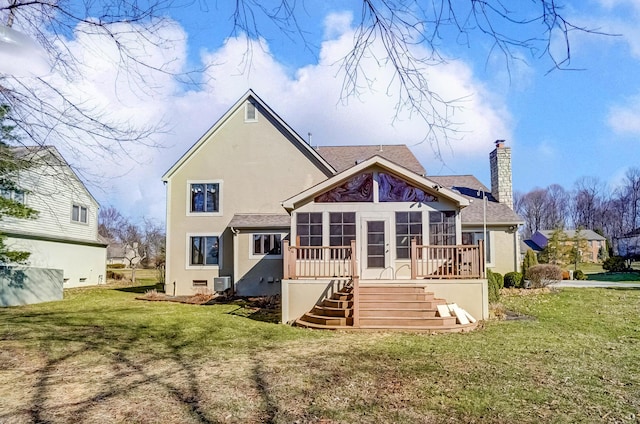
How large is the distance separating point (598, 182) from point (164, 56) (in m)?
73.4

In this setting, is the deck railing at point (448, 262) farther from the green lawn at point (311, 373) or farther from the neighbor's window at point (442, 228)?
the green lawn at point (311, 373)

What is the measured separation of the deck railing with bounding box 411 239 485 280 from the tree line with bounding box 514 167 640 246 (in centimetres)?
5287

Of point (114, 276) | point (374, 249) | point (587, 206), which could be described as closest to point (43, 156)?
point (374, 249)

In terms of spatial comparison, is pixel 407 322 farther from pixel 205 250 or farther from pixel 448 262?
pixel 205 250

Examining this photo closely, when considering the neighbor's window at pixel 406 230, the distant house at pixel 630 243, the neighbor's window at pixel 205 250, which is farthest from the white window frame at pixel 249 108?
the distant house at pixel 630 243

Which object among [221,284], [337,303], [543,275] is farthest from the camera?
[543,275]

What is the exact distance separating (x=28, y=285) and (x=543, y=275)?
20.4 m

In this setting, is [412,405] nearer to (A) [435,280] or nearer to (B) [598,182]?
(A) [435,280]

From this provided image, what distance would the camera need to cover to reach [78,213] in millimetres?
25266

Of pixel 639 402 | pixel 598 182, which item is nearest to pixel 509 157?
pixel 639 402

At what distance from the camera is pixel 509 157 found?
20750mm

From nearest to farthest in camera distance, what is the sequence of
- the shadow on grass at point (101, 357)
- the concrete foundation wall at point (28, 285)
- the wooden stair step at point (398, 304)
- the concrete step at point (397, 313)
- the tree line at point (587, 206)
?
the shadow on grass at point (101, 357), the concrete step at point (397, 313), the wooden stair step at point (398, 304), the concrete foundation wall at point (28, 285), the tree line at point (587, 206)

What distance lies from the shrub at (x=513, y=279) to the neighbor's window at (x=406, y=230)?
806cm

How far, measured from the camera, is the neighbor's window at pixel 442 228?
13367mm
